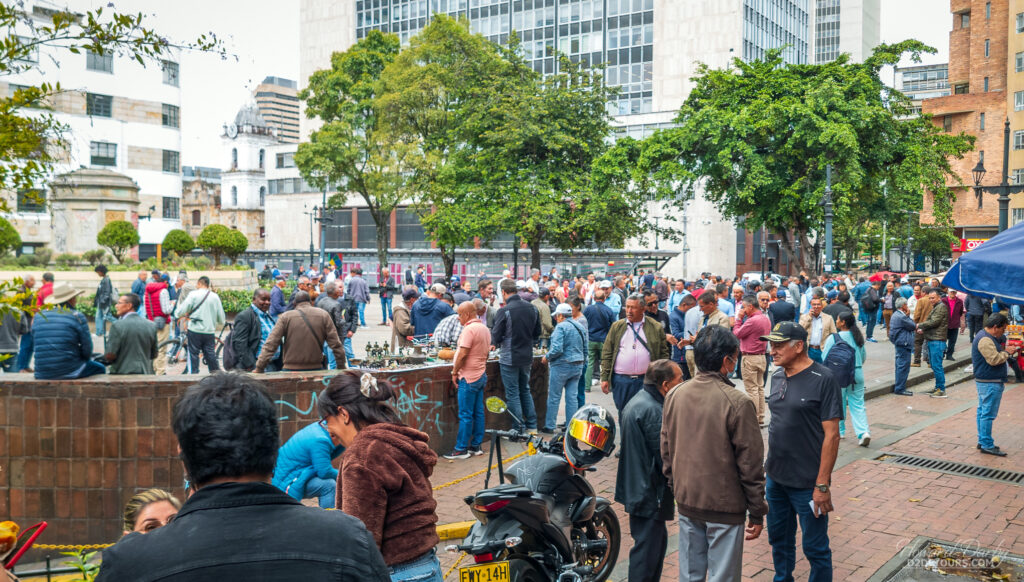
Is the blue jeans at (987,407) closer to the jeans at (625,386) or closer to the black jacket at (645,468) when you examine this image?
the jeans at (625,386)

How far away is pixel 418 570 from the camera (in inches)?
137

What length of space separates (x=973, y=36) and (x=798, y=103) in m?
49.3

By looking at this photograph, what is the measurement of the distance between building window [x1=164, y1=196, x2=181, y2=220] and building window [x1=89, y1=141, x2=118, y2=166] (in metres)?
4.22

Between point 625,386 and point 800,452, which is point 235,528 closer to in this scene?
point 800,452

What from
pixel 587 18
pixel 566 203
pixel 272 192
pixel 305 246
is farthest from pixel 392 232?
pixel 566 203

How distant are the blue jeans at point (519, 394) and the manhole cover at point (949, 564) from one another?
4.47m

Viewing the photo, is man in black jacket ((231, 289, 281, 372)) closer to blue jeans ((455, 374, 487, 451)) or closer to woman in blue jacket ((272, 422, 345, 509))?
blue jeans ((455, 374, 487, 451))

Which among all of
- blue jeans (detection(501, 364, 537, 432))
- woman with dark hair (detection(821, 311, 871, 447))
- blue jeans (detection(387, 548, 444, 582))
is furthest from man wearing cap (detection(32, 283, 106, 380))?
woman with dark hair (detection(821, 311, 871, 447))

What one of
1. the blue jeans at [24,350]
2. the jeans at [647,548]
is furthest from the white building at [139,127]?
the jeans at [647,548]

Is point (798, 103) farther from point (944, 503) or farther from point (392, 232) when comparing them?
point (392, 232)

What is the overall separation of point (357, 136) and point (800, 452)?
33.4m

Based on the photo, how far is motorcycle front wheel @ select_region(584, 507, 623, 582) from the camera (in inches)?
220


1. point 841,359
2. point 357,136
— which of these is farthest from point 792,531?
point 357,136

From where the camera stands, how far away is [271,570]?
1802 mm
